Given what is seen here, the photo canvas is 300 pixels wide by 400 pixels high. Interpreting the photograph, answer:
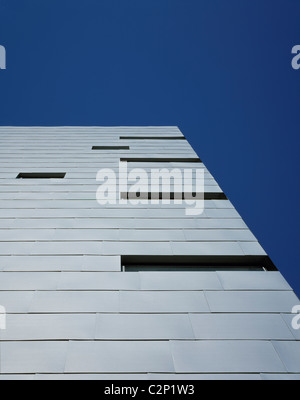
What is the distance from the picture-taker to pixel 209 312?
349 centimetres

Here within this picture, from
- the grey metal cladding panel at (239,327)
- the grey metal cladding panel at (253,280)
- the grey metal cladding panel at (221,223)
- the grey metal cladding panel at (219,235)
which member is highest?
the grey metal cladding panel at (221,223)

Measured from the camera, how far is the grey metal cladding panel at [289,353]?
9.51 ft

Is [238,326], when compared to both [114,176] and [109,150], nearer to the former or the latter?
[114,176]

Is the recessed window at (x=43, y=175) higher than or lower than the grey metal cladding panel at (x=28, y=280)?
higher

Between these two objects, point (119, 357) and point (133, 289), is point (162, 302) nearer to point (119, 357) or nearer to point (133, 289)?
point (133, 289)

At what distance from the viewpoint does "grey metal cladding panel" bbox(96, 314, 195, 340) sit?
3160 millimetres

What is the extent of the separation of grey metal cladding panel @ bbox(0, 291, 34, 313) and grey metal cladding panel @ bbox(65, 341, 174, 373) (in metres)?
0.90

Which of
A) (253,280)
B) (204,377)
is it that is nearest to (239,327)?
(204,377)

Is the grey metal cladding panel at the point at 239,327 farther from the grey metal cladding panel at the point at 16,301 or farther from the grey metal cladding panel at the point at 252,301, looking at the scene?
the grey metal cladding panel at the point at 16,301

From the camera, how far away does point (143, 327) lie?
3.26 metres

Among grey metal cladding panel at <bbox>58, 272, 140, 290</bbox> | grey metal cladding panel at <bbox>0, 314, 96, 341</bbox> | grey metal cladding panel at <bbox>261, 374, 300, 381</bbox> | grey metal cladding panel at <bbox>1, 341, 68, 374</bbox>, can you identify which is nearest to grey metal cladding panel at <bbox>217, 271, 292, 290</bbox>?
grey metal cladding panel at <bbox>261, 374, 300, 381</bbox>

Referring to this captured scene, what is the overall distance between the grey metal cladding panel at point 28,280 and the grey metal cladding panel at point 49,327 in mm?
483

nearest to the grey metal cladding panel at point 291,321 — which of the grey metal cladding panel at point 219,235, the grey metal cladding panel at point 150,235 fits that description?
the grey metal cladding panel at point 219,235

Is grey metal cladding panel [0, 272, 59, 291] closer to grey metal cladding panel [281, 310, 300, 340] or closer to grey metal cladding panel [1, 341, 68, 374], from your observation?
grey metal cladding panel [1, 341, 68, 374]
